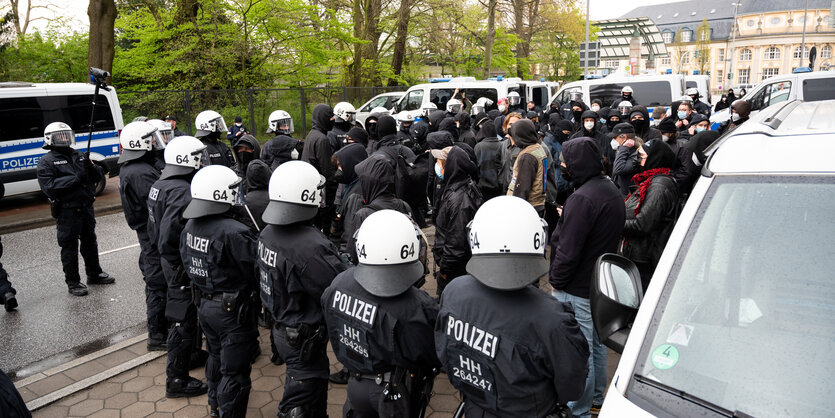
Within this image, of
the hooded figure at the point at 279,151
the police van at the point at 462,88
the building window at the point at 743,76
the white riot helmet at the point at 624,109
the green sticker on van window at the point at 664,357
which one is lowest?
the green sticker on van window at the point at 664,357

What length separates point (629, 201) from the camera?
489cm

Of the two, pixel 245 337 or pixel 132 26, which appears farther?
pixel 132 26

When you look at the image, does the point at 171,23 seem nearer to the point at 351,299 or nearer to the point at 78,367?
the point at 78,367

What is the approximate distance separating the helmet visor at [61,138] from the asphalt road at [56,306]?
6.15 feet

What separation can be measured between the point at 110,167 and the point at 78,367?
9134 mm

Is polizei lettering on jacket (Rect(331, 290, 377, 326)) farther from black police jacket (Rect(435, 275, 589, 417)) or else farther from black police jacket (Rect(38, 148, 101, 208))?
black police jacket (Rect(38, 148, 101, 208))

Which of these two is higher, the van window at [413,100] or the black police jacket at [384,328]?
the van window at [413,100]

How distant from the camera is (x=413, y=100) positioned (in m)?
17.3

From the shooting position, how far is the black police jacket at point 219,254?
12.9ft

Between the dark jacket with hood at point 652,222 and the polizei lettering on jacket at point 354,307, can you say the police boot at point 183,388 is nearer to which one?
the polizei lettering on jacket at point 354,307

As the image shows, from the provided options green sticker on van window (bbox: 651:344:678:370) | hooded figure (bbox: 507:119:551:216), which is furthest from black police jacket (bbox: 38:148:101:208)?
green sticker on van window (bbox: 651:344:678:370)

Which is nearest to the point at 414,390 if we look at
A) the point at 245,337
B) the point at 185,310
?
the point at 245,337

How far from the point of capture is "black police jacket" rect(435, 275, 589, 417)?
2398 mm

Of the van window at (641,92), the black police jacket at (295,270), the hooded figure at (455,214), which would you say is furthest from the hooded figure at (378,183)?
the van window at (641,92)
